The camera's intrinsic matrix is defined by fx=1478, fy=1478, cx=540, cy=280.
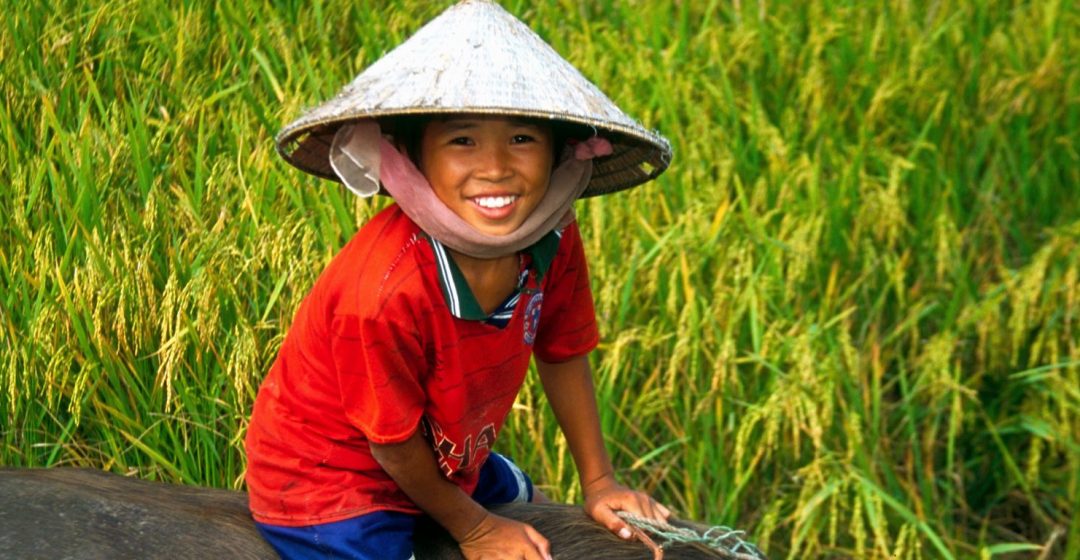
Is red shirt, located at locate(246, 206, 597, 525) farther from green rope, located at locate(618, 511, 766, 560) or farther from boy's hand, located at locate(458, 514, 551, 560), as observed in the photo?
green rope, located at locate(618, 511, 766, 560)

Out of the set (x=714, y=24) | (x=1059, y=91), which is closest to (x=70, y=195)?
(x=714, y=24)

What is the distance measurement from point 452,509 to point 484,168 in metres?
0.53

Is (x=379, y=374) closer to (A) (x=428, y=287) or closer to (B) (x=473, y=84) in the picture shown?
(A) (x=428, y=287)

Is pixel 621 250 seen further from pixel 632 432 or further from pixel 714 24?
pixel 714 24

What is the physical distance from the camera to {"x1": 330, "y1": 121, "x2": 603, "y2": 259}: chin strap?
7.04 feet

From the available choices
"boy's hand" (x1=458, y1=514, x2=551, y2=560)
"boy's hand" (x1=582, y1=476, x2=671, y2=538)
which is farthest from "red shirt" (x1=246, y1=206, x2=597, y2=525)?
"boy's hand" (x1=582, y1=476, x2=671, y2=538)

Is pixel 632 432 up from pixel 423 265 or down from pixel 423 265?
down

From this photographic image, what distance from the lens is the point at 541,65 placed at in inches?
85.0

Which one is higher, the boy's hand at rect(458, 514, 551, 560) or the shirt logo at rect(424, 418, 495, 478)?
the shirt logo at rect(424, 418, 495, 478)

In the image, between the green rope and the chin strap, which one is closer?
the chin strap

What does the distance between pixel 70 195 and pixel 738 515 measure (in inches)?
65.6

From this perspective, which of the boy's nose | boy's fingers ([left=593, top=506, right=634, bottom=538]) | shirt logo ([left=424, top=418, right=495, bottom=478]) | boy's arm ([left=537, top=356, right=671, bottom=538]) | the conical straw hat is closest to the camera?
the conical straw hat

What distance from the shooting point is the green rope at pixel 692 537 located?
2365 millimetres

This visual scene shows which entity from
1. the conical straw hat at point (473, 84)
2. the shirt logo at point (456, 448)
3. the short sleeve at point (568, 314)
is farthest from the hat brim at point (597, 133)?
the shirt logo at point (456, 448)
